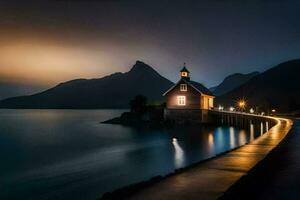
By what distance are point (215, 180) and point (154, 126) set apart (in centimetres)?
5812

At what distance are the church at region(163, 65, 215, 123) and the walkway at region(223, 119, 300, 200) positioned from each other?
159ft

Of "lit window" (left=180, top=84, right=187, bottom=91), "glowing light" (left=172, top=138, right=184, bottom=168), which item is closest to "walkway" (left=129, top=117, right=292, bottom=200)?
"glowing light" (left=172, top=138, right=184, bottom=168)

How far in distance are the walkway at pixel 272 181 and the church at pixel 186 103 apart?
48499 mm

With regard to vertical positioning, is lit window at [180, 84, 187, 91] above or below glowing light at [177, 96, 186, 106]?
above

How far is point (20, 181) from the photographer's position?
71.4ft

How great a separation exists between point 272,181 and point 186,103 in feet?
176

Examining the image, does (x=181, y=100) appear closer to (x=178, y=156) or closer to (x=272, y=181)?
(x=178, y=156)

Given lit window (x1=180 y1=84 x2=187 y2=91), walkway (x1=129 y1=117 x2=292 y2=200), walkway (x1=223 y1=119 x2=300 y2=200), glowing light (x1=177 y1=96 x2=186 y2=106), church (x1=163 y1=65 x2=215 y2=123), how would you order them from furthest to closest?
1. glowing light (x1=177 y1=96 x2=186 y2=106)
2. lit window (x1=180 y1=84 x2=187 y2=91)
3. church (x1=163 y1=65 x2=215 y2=123)
4. walkway (x1=223 y1=119 x2=300 y2=200)
5. walkway (x1=129 y1=117 x2=292 y2=200)

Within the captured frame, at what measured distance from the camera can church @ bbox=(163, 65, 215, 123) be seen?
6272 centimetres

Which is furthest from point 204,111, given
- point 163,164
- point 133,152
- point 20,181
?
point 20,181

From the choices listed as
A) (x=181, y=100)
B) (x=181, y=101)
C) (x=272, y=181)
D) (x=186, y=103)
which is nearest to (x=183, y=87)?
(x=181, y=100)

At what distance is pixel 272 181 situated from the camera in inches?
396

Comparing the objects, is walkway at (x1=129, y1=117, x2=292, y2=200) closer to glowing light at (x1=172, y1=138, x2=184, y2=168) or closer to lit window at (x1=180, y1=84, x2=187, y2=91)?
glowing light at (x1=172, y1=138, x2=184, y2=168)

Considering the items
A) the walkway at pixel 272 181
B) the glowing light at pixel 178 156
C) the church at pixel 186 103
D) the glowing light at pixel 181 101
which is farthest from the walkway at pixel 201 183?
the glowing light at pixel 181 101
